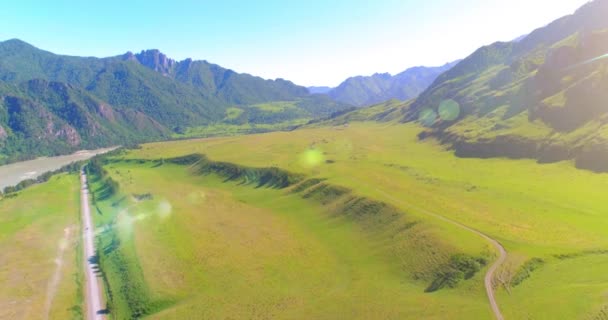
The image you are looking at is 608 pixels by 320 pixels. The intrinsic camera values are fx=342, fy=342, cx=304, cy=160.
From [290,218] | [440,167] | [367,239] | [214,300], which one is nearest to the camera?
[214,300]

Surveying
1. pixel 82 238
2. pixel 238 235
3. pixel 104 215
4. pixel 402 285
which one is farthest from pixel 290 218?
pixel 104 215

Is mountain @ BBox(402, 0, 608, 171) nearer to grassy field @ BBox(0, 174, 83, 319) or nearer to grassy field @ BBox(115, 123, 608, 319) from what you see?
grassy field @ BBox(115, 123, 608, 319)

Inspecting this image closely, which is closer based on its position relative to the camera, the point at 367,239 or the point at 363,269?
the point at 363,269

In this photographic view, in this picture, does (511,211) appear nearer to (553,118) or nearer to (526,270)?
(526,270)

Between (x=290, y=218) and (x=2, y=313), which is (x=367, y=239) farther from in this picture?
(x=2, y=313)

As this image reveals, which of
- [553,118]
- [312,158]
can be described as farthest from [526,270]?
[312,158]

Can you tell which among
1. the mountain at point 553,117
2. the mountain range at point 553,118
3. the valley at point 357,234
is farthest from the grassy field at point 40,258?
the mountain at point 553,117
